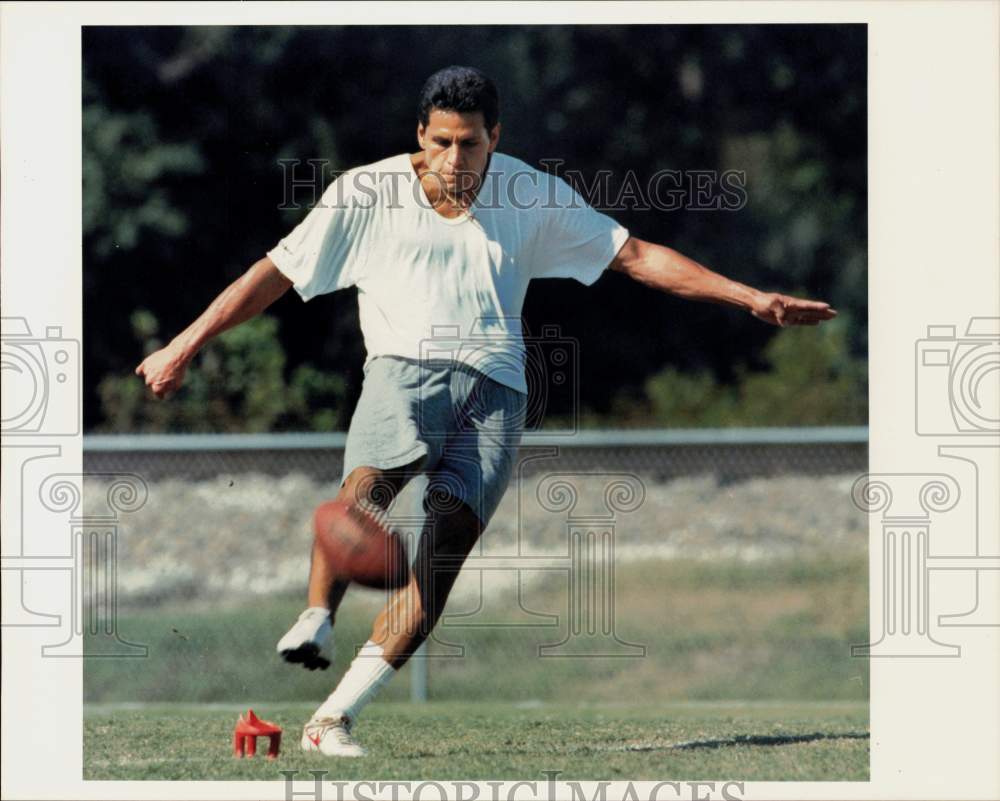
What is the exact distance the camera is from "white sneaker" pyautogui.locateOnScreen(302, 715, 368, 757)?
21.8 feet

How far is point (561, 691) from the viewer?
11562 mm

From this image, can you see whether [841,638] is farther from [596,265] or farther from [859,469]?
[596,265]

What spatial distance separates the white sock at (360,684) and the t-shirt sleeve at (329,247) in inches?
54.0

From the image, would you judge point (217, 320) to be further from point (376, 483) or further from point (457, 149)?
point (457, 149)

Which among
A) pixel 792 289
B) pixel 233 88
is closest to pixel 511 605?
pixel 233 88

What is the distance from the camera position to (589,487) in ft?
36.3

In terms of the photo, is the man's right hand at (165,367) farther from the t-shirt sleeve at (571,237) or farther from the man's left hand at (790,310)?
the man's left hand at (790,310)

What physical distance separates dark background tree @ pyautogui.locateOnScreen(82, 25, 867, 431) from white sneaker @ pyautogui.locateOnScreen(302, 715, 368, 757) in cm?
548

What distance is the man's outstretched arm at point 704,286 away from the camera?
6797 millimetres

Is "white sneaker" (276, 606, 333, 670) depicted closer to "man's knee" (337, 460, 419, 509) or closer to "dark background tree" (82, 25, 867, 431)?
"man's knee" (337, 460, 419, 509)

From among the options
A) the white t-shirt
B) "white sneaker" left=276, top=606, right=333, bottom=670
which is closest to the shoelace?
"white sneaker" left=276, top=606, right=333, bottom=670

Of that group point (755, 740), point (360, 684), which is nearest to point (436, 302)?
point (360, 684)

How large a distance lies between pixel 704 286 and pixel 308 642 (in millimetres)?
1970

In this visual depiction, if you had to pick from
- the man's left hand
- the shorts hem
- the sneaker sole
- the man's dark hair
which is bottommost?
the sneaker sole
